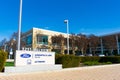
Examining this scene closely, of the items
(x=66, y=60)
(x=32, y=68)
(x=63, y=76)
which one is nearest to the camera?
(x=63, y=76)

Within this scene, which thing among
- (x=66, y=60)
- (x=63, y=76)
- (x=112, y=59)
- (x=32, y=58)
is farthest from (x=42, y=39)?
(x=63, y=76)

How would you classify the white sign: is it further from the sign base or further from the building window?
the building window

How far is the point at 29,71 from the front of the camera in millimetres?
15039

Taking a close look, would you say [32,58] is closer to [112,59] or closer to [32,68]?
[32,68]

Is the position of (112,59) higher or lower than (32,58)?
lower

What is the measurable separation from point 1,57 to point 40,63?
3.80 m

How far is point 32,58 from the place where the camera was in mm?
16047

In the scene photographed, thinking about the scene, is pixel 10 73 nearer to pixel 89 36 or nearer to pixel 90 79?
pixel 90 79

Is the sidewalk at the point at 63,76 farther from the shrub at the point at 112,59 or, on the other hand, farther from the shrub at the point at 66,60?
the shrub at the point at 112,59

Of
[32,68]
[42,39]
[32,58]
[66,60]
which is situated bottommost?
[32,68]

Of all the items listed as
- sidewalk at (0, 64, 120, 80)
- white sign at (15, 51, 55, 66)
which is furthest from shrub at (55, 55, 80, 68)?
sidewalk at (0, 64, 120, 80)

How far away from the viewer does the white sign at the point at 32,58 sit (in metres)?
15.1

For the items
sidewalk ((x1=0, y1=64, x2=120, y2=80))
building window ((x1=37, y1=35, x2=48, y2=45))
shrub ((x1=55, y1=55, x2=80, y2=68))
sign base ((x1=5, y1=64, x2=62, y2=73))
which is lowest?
sidewalk ((x1=0, y1=64, x2=120, y2=80))

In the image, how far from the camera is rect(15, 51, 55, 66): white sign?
49.6 ft
